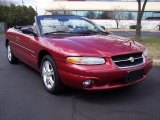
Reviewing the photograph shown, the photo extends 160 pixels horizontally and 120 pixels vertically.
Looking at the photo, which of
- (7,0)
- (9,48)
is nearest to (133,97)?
(9,48)

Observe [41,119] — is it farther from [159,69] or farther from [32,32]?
[159,69]

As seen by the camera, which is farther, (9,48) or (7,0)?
(7,0)

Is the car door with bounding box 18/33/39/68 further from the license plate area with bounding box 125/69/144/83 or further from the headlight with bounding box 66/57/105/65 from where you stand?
the license plate area with bounding box 125/69/144/83

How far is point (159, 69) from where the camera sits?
25.5 ft

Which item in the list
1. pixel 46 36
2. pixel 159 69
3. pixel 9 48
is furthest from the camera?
pixel 9 48

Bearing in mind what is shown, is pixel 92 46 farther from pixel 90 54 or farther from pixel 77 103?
pixel 77 103

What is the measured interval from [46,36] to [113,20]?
51382mm

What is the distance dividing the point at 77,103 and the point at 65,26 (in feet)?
6.35

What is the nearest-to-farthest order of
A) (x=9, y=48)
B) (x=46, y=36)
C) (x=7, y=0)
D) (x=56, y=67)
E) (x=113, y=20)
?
(x=56, y=67) → (x=46, y=36) → (x=9, y=48) → (x=7, y=0) → (x=113, y=20)

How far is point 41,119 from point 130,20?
52920 millimetres

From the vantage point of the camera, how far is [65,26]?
6527mm

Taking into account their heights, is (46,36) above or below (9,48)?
above

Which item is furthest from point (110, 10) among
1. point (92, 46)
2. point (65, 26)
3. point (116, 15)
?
point (92, 46)

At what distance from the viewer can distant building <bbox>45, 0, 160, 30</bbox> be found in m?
55.6
